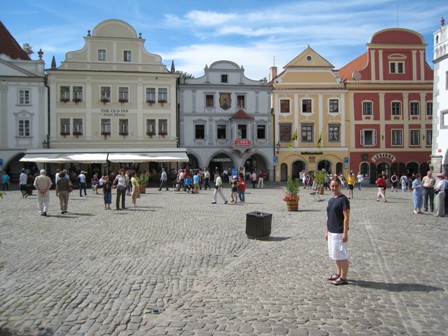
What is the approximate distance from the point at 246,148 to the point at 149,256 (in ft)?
106

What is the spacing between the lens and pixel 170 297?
6.67 meters

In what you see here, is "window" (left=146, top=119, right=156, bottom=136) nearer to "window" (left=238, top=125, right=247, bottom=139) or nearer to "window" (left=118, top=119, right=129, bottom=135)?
"window" (left=118, top=119, right=129, bottom=135)

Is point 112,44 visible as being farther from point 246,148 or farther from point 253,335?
point 253,335

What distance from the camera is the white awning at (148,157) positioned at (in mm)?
33812

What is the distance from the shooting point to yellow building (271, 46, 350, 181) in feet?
141

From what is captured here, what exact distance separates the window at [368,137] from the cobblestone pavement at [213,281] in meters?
31.1

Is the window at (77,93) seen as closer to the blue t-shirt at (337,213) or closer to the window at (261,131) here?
the window at (261,131)

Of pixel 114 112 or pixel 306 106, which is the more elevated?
pixel 306 106

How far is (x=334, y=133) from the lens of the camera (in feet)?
143

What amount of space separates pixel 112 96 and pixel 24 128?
791 centimetres

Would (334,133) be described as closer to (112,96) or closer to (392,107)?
(392,107)

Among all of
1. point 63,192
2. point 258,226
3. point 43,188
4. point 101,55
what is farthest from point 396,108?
point 43,188

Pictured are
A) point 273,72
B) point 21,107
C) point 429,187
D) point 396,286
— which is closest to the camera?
point 396,286

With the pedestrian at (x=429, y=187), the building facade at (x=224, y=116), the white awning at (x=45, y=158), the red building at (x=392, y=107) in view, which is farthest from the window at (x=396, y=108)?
the white awning at (x=45, y=158)
